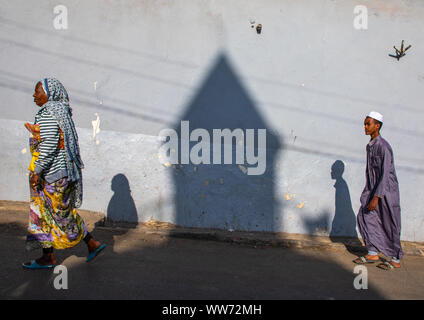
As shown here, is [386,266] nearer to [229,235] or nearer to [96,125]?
[229,235]

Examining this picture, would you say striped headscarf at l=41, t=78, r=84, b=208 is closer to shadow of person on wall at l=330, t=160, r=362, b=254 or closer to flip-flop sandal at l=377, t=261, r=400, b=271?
shadow of person on wall at l=330, t=160, r=362, b=254

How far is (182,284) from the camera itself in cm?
429

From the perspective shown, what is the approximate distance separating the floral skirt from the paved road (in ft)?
0.98

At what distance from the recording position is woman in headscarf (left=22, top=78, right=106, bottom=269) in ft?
14.2

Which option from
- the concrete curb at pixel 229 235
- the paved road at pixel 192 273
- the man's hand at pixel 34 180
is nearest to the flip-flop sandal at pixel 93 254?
the paved road at pixel 192 273

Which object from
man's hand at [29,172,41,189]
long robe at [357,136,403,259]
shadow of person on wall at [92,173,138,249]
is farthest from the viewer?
shadow of person on wall at [92,173,138,249]

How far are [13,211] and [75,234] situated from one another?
2205mm

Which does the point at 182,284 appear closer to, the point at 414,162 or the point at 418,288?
the point at 418,288

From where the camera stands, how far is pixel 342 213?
19.6 ft

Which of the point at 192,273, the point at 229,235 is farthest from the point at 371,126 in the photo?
the point at 192,273

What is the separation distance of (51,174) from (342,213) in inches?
142

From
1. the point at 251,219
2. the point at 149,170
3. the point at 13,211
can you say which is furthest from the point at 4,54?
the point at 251,219

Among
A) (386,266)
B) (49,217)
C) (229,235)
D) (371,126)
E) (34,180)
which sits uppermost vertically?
(371,126)

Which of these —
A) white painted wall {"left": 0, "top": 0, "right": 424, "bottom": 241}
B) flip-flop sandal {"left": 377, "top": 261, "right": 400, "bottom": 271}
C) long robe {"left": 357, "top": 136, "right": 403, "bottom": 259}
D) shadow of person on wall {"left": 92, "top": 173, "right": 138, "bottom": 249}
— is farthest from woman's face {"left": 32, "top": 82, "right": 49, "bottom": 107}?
flip-flop sandal {"left": 377, "top": 261, "right": 400, "bottom": 271}
